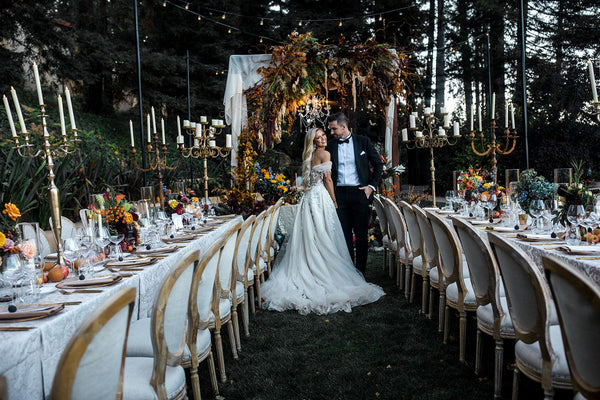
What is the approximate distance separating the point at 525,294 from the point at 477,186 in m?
2.91

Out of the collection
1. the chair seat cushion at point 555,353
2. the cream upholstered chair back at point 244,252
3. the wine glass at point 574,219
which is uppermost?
the wine glass at point 574,219

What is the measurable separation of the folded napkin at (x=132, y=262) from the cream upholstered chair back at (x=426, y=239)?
7.43ft

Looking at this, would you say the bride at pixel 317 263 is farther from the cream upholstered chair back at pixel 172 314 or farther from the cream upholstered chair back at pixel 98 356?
the cream upholstered chair back at pixel 98 356

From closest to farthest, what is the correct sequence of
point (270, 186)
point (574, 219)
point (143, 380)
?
point (143, 380), point (574, 219), point (270, 186)

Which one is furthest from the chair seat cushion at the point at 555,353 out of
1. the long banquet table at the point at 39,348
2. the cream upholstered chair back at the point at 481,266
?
the long banquet table at the point at 39,348

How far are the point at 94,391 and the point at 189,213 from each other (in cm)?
380

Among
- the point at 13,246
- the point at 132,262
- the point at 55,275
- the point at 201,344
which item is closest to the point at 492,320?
the point at 201,344

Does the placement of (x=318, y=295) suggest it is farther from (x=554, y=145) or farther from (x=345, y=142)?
(x=554, y=145)

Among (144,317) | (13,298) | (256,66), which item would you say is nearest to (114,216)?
(144,317)

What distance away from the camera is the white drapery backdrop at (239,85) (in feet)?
27.2

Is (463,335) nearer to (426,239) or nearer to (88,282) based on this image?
(426,239)

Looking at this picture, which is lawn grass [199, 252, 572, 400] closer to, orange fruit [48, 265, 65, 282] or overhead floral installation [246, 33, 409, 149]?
orange fruit [48, 265, 65, 282]

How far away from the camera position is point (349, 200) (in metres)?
5.96

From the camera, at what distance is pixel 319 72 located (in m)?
8.27
